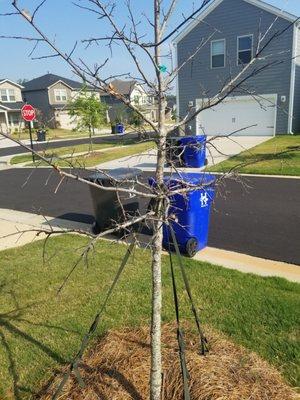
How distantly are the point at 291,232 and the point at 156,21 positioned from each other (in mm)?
5482

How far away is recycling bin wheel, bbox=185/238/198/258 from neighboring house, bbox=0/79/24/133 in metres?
41.0

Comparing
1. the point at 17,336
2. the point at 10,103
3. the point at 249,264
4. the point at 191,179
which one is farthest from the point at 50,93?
the point at 17,336

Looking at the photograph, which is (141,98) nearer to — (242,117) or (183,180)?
(183,180)

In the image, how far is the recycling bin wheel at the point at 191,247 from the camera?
19.0 feet

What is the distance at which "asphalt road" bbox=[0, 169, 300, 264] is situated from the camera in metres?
6.26

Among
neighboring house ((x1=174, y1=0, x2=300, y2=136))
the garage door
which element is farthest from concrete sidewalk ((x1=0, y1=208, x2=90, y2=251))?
the garage door

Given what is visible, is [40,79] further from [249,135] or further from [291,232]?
[291,232]

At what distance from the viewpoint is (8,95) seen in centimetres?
4797

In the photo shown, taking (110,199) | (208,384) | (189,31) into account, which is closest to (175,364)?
(208,384)

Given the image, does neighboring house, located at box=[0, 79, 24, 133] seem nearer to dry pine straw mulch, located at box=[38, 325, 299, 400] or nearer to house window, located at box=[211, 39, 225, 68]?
house window, located at box=[211, 39, 225, 68]

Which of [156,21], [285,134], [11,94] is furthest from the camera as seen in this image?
[11,94]

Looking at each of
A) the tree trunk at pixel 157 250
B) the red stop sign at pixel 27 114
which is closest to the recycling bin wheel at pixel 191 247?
the red stop sign at pixel 27 114

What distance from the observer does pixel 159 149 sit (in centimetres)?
241

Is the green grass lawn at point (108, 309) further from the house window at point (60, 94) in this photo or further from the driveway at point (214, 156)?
the house window at point (60, 94)
